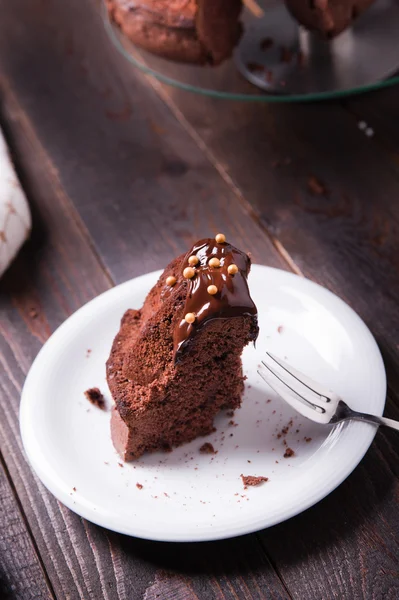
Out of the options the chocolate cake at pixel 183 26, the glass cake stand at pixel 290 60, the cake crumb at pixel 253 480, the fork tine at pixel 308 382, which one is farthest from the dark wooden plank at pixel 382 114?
the cake crumb at pixel 253 480

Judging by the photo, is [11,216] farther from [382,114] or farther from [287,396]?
[382,114]

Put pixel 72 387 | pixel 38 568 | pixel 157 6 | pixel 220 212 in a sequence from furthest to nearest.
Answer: pixel 220 212 < pixel 157 6 < pixel 72 387 < pixel 38 568

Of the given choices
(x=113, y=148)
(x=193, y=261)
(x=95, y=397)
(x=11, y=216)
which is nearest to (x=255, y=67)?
(x=113, y=148)

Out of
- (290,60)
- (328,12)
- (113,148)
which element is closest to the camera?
(328,12)

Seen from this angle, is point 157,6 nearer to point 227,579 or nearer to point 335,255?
point 335,255

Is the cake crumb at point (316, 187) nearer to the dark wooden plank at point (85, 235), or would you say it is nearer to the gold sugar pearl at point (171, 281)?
the dark wooden plank at point (85, 235)

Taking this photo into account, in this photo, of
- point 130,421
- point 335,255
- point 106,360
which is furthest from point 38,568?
point 335,255

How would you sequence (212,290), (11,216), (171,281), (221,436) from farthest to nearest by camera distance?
(11,216), (221,436), (171,281), (212,290)
